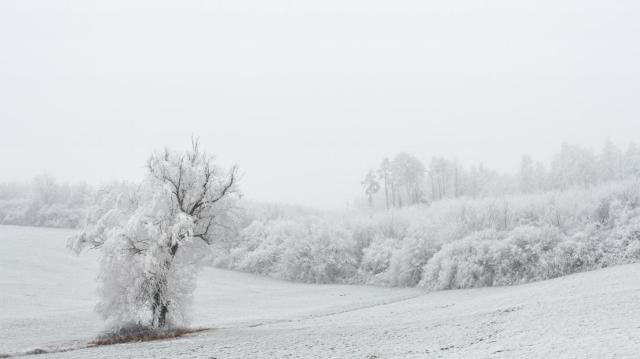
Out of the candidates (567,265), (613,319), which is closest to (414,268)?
(567,265)

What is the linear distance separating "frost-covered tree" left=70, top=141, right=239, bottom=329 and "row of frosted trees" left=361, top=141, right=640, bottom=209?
80641 mm

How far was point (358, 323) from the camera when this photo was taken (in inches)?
1296

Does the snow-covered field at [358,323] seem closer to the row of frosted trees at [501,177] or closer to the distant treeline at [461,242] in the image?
the distant treeline at [461,242]

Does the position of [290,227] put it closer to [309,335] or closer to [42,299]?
[42,299]

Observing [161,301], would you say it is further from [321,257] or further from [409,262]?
[321,257]

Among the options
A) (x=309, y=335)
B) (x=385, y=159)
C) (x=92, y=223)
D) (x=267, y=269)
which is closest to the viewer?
(x=309, y=335)

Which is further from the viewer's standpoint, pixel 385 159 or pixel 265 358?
pixel 385 159

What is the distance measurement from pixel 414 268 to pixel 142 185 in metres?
40.2

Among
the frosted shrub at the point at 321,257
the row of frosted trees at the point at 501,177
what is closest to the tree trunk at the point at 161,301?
the frosted shrub at the point at 321,257

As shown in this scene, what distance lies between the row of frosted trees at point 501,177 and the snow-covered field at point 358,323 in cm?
6542

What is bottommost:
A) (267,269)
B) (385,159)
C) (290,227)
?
(267,269)

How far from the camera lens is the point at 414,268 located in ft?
211

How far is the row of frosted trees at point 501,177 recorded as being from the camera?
117625 millimetres

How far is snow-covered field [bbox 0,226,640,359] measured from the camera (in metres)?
20.4
